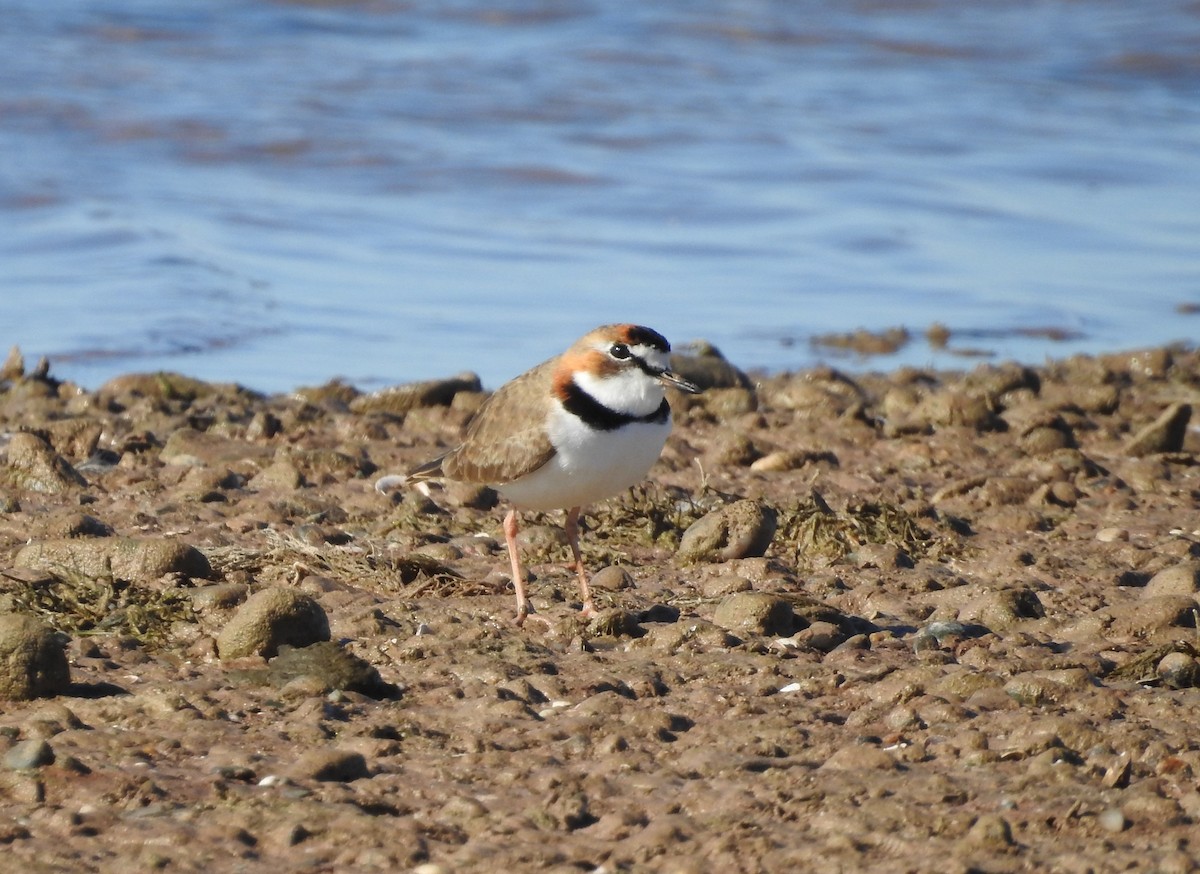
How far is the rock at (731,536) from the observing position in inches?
255

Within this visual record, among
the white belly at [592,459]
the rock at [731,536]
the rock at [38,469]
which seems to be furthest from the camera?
the rock at [38,469]

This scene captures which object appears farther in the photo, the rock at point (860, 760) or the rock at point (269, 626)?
the rock at point (269, 626)

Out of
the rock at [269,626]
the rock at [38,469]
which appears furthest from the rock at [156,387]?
the rock at [269,626]

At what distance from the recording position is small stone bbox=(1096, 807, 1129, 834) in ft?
13.2

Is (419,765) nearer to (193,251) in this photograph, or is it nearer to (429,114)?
(193,251)

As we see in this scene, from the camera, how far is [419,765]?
14.6 ft

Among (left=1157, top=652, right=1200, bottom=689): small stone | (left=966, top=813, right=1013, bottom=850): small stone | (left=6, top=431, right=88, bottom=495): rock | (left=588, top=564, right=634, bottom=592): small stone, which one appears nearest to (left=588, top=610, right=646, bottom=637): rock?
(left=588, top=564, right=634, bottom=592): small stone

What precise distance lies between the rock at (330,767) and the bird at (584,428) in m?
1.46

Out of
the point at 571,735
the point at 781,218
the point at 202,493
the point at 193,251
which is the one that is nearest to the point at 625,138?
the point at 781,218

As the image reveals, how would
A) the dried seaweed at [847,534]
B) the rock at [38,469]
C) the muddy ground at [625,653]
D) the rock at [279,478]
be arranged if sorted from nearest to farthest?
the muddy ground at [625,653] → the dried seaweed at [847,534] → the rock at [38,469] → the rock at [279,478]

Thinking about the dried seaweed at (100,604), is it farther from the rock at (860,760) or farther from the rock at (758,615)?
the rock at (860,760)

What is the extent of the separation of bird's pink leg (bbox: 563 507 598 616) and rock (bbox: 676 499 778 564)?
0.44 metres

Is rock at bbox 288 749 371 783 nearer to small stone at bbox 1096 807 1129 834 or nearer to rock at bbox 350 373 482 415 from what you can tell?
small stone at bbox 1096 807 1129 834

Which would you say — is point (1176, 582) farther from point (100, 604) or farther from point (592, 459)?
point (100, 604)
